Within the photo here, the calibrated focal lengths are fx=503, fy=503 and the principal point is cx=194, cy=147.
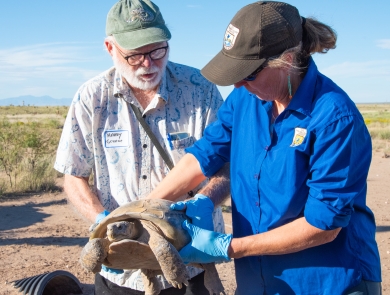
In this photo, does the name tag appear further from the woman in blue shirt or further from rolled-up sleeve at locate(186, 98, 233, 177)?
the woman in blue shirt

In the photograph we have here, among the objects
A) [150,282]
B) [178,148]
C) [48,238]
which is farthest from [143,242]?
[48,238]

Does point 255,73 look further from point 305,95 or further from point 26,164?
point 26,164

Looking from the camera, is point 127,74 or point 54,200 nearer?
point 127,74

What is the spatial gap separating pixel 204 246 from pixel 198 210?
32cm

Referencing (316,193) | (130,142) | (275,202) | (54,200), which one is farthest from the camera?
(54,200)

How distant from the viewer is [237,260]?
2826 millimetres

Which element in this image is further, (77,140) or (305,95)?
(77,140)

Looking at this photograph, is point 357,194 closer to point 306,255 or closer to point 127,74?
point 306,255

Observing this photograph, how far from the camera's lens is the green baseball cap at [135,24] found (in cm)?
313

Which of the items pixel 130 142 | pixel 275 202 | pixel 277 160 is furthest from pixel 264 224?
pixel 130 142

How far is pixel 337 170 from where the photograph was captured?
220cm

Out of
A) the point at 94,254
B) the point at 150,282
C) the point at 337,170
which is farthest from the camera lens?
the point at 150,282

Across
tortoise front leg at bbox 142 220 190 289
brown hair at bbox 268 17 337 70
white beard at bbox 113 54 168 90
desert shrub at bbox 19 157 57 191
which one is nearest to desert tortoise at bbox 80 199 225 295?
tortoise front leg at bbox 142 220 190 289

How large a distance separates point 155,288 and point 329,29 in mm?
1818
